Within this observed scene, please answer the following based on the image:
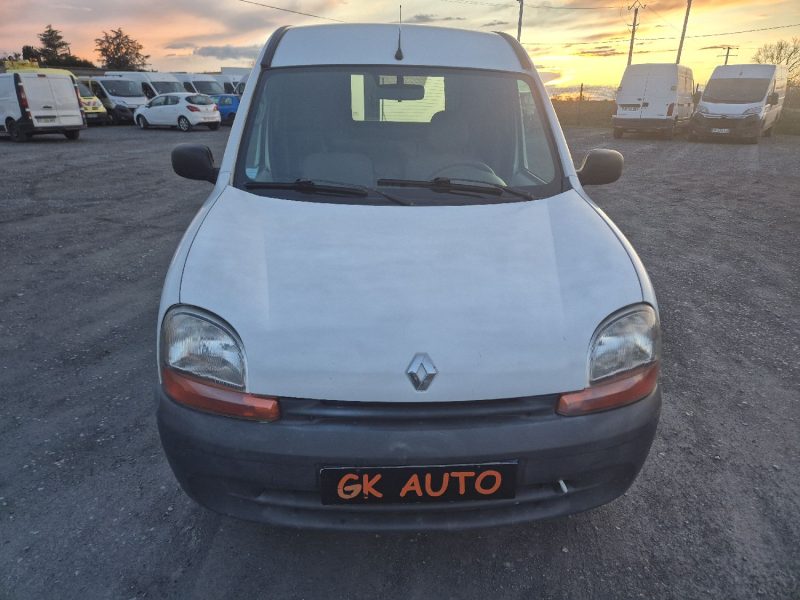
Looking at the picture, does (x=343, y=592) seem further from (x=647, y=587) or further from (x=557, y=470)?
(x=647, y=587)

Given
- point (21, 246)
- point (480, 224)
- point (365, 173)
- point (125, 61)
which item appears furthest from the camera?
point (125, 61)

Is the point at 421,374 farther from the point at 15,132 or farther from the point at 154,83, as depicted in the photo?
the point at 154,83

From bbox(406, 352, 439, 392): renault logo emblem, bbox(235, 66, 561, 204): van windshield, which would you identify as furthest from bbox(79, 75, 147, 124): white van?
bbox(406, 352, 439, 392): renault logo emblem

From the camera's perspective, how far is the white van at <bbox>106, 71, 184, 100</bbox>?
85.1 ft

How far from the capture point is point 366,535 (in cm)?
235

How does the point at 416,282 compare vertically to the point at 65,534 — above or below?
above

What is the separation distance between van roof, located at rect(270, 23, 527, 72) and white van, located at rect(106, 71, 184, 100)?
25.3 metres

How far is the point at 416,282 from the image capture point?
203cm

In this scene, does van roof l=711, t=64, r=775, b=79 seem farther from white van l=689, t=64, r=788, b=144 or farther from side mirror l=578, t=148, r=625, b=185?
side mirror l=578, t=148, r=625, b=185

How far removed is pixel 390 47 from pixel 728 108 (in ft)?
62.3

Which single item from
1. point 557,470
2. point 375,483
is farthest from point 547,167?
point 375,483

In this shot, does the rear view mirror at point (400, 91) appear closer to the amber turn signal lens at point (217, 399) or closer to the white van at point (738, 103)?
the amber turn signal lens at point (217, 399)

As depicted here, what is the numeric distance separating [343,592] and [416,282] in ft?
3.65

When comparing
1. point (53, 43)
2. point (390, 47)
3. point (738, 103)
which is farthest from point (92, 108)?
point (53, 43)
